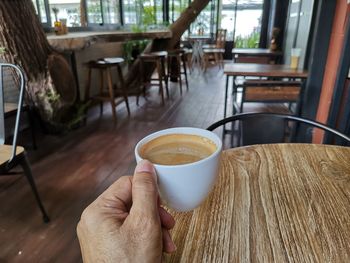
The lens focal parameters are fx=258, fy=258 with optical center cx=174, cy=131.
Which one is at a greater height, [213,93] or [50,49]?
[50,49]

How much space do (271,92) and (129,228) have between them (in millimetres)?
2140

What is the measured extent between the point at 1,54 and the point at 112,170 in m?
1.40

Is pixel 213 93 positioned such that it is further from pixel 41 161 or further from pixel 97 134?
pixel 41 161

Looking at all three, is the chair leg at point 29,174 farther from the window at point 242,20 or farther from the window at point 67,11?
the window at point 242,20

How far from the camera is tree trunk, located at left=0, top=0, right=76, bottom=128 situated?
2.19m

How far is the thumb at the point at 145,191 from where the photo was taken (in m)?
0.35

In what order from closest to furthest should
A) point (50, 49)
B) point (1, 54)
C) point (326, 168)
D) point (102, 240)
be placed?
point (102, 240)
point (326, 168)
point (1, 54)
point (50, 49)

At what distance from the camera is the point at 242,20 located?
884cm

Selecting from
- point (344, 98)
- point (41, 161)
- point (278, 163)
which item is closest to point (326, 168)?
point (278, 163)

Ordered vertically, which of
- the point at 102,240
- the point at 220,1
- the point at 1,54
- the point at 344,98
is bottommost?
the point at 344,98

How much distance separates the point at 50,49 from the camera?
263 centimetres

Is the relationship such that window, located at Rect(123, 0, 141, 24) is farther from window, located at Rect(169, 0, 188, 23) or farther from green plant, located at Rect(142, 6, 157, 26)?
window, located at Rect(169, 0, 188, 23)

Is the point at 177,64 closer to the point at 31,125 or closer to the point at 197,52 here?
the point at 197,52

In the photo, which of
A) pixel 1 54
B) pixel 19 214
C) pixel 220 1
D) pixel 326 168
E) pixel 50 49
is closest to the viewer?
pixel 326 168
